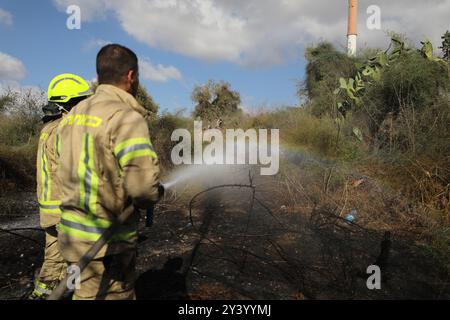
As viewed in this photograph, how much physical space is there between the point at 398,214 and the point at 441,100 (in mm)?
2788

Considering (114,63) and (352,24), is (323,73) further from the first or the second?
(114,63)

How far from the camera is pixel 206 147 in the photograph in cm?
1097

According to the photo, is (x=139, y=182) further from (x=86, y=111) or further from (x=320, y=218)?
(x=320, y=218)

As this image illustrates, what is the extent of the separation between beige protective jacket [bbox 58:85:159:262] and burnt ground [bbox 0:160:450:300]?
492mm

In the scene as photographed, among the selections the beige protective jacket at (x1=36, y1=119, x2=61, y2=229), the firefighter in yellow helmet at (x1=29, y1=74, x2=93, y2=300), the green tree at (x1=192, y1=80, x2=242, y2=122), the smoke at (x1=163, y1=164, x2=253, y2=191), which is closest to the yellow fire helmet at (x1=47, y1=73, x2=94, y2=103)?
Answer: the firefighter in yellow helmet at (x1=29, y1=74, x2=93, y2=300)

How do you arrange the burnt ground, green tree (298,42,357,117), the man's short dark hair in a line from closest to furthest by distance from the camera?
the man's short dark hair → the burnt ground → green tree (298,42,357,117)

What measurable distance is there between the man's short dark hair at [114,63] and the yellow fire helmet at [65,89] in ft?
4.52

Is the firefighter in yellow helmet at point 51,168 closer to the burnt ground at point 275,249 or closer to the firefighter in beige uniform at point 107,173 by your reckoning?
the burnt ground at point 275,249

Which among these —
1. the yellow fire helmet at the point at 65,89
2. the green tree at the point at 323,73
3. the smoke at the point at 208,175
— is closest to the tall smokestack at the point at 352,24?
the green tree at the point at 323,73

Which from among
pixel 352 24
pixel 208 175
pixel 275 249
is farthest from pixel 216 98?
pixel 275 249

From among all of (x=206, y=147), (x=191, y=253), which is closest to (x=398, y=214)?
(x=191, y=253)

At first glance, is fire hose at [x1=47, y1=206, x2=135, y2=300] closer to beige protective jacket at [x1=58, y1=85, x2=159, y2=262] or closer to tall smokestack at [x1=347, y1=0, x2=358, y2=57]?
beige protective jacket at [x1=58, y1=85, x2=159, y2=262]

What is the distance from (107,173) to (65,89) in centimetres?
173

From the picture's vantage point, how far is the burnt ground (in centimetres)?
371
